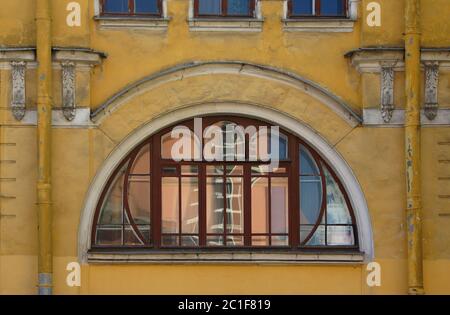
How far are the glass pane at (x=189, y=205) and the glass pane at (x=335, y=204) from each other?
2028 mm

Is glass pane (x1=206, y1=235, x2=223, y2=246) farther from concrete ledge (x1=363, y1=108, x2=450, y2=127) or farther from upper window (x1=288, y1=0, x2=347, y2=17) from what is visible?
upper window (x1=288, y1=0, x2=347, y2=17)

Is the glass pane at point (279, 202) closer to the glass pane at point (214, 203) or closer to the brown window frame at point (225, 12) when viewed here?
the glass pane at point (214, 203)

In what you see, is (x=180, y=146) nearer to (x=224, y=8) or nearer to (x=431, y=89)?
(x=224, y=8)

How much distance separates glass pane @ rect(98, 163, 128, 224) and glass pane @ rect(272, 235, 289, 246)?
7.75 ft

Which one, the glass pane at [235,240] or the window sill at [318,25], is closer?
the glass pane at [235,240]

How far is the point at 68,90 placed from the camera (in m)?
26.3

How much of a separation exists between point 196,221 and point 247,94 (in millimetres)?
2097

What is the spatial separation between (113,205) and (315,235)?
3125 millimetres

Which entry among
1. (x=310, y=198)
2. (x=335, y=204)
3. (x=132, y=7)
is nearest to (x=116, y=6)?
(x=132, y=7)

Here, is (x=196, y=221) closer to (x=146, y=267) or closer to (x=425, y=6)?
(x=146, y=267)

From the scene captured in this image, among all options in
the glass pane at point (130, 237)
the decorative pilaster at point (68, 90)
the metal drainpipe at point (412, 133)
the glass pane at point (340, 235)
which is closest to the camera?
the metal drainpipe at point (412, 133)

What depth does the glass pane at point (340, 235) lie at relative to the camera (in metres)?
26.6

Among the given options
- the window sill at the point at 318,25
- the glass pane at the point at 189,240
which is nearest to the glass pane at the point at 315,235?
the glass pane at the point at 189,240

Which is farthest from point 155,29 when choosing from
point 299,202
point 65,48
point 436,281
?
point 436,281
